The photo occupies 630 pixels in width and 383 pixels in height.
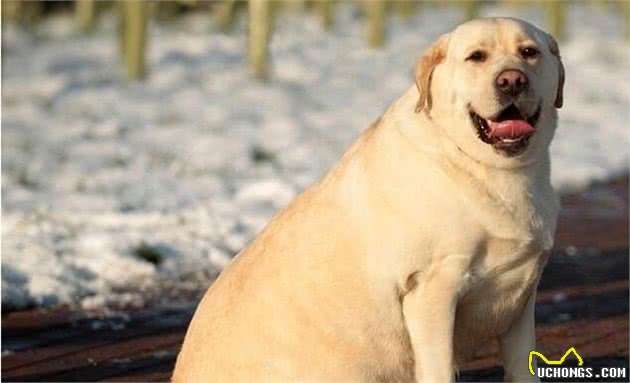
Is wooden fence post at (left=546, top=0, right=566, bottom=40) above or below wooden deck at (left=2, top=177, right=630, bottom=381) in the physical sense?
below

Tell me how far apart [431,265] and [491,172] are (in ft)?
1.14

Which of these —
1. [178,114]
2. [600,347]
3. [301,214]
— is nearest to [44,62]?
[178,114]

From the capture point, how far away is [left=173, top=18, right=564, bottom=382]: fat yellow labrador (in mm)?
4484

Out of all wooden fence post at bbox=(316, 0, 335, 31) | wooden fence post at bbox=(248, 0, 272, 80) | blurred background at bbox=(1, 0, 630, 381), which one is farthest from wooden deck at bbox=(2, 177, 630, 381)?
wooden fence post at bbox=(316, 0, 335, 31)

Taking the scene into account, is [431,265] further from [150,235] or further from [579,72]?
[579,72]

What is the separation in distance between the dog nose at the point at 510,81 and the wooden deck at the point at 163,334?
1.96m

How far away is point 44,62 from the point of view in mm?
20484

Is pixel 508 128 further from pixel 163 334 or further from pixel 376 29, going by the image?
pixel 376 29

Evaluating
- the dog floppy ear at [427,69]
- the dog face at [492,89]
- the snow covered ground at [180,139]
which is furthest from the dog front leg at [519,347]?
the snow covered ground at [180,139]

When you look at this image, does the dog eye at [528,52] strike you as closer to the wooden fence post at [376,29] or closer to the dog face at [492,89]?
the dog face at [492,89]

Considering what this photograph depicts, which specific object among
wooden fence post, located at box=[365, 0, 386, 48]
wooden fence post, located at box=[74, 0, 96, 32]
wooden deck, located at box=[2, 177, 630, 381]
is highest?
wooden deck, located at box=[2, 177, 630, 381]

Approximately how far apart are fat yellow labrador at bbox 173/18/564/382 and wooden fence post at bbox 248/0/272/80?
1324cm

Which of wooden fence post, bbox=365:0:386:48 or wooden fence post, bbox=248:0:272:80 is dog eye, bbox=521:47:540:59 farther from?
wooden fence post, bbox=365:0:386:48

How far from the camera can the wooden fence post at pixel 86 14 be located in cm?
2695
